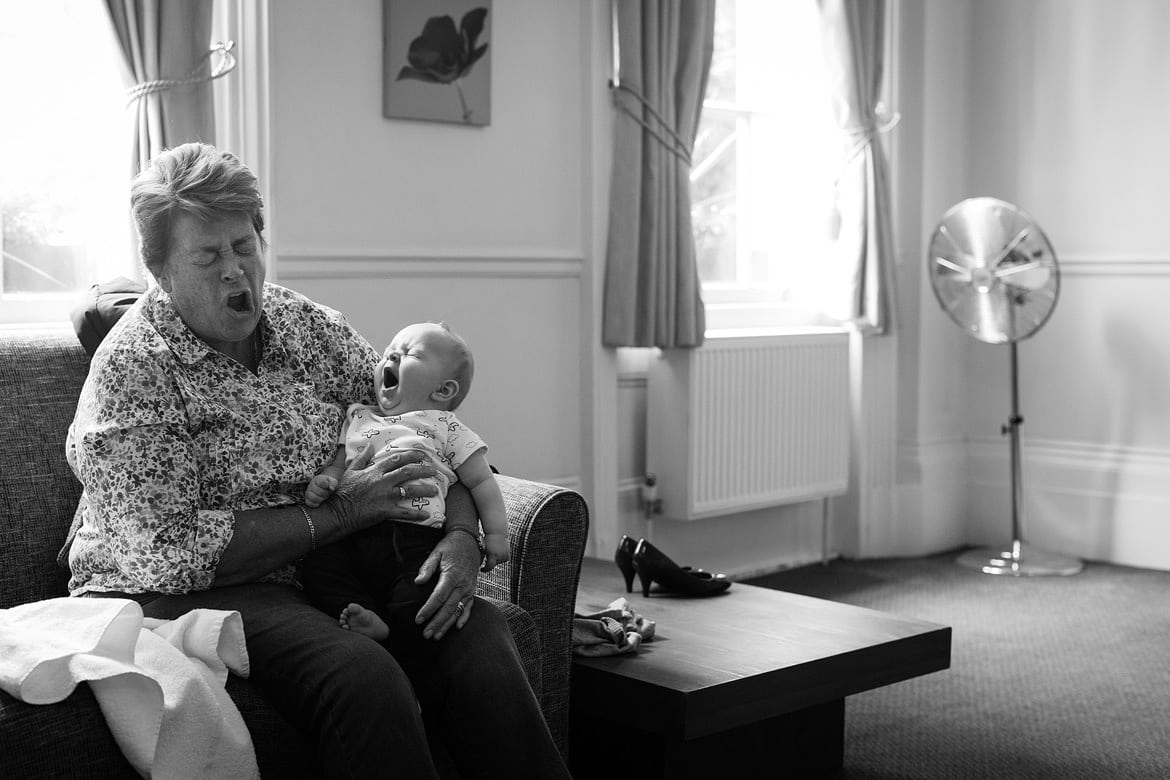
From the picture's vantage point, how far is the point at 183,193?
7.13 feet

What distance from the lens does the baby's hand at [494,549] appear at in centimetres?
229

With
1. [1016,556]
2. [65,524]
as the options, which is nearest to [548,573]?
[65,524]

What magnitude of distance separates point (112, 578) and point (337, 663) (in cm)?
42

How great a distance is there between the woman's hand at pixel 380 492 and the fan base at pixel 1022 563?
3.14 meters

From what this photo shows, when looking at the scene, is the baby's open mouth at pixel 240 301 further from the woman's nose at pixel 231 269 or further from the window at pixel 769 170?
the window at pixel 769 170

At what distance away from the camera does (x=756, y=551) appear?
4.81 metres

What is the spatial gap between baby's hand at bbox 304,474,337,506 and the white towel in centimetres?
29

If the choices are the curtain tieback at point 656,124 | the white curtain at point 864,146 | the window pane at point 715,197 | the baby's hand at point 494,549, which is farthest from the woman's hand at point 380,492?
the white curtain at point 864,146

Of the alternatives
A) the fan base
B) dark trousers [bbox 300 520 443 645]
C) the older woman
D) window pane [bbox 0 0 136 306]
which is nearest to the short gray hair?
the older woman

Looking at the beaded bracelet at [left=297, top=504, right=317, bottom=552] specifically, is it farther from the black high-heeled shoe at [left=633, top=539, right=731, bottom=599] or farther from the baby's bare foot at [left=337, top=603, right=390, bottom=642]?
the black high-heeled shoe at [left=633, top=539, right=731, bottom=599]

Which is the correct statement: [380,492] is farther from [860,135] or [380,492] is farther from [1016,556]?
[1016,556]

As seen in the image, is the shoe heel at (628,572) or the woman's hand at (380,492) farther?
the shoe heel at (628,572)

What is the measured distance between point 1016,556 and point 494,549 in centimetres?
312

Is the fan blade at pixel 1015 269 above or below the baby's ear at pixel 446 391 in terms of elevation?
above
